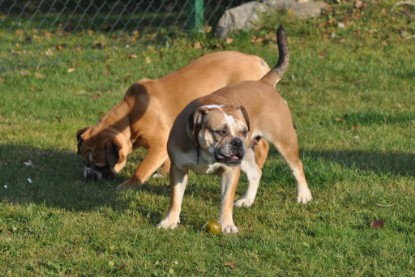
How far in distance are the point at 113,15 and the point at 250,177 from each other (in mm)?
8624

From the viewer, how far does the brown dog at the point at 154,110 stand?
750 cm

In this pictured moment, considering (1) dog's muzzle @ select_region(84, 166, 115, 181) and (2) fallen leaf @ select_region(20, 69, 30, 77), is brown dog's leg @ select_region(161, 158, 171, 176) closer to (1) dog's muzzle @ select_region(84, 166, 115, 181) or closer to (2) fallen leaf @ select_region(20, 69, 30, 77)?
(1) dog's muzzle @ select_region(84, 166, 115, 181)

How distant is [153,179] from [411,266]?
118 inches

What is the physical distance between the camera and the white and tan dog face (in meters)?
7.34

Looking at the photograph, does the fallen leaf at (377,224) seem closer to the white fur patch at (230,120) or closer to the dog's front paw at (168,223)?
the white fur patch at (230,120)

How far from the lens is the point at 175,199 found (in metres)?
5.96

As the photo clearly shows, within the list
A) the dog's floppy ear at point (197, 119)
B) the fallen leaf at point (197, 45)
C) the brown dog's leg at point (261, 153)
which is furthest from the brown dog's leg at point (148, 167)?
the fallen leaf at point (197, 45)

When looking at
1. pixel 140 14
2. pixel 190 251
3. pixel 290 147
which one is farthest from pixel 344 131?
pixel 140 14

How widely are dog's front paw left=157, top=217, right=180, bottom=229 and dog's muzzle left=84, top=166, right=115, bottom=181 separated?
1516 millimetres

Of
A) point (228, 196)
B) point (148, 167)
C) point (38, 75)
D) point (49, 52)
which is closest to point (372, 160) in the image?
point (148, 167)

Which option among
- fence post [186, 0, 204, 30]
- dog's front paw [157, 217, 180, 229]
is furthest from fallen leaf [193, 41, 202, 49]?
dog's front paw [157, 217, 180, 229]

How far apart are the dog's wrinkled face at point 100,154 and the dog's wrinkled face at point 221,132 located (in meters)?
1.85

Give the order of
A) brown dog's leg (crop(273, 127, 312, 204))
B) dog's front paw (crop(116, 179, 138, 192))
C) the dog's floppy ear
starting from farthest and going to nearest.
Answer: dog's front paw (crop(116, 179, 138, 192)) < brown dog's leg (crop(273, 127, 312, 204)) < the dog's floppy ear

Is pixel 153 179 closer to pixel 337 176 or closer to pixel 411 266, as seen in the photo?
pixel 337 176
